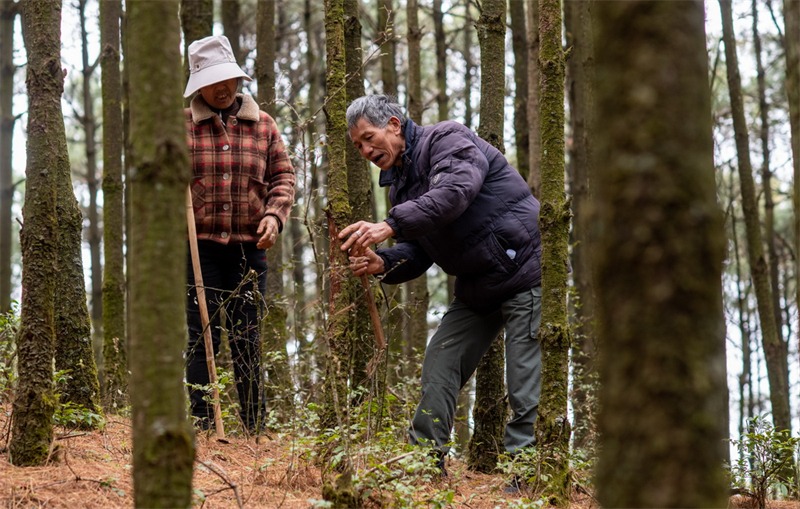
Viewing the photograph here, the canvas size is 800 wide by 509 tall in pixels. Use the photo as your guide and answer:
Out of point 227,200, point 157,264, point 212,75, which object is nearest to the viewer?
point 157,264

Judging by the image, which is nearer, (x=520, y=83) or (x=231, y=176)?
(x=231, y=176)

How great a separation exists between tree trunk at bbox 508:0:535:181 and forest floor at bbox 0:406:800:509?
20.9 ft

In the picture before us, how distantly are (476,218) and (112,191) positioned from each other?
218 inches

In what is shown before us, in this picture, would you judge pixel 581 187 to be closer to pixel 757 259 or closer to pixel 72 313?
pixel 757 259

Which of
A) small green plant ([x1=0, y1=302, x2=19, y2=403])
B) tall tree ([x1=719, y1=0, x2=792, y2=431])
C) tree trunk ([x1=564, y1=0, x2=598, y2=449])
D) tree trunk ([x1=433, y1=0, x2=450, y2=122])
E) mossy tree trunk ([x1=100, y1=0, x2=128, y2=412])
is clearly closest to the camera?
small green plant ([x1=0, y1=302, x2=19, y2=403])

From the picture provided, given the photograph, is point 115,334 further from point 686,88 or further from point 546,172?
point 686,88

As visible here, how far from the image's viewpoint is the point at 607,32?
Answer: 167cm

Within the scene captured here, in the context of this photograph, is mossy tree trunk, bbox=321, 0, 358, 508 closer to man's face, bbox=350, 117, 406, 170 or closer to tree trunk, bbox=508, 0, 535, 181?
man's face, bbox=350, 117, 406, 170

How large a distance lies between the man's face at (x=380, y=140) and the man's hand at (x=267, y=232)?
90 cm

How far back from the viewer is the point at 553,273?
4570mm

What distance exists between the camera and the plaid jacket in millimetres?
5625

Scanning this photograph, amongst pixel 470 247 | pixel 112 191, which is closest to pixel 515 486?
pixel 470 247

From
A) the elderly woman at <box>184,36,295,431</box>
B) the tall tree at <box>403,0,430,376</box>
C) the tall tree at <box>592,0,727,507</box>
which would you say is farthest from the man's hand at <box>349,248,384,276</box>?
the tall tree at <box>403,0,430,376</box>

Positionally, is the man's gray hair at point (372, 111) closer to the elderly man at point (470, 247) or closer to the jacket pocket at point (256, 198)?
the elderly man at point (470, 247)
